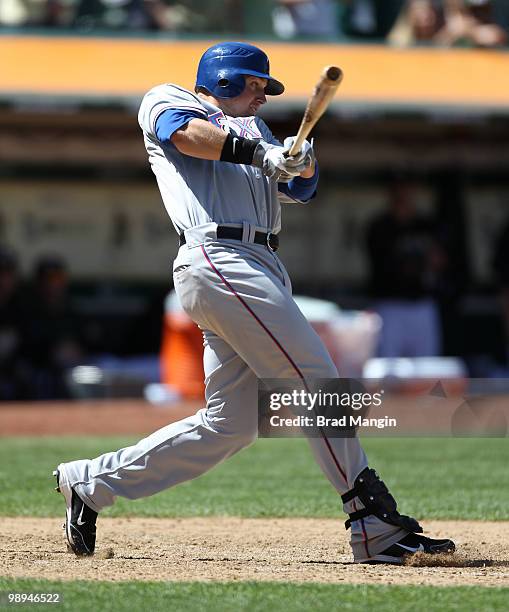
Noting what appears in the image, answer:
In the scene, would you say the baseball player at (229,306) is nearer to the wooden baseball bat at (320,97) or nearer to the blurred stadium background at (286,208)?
the wooden baseball bat at (320,97)

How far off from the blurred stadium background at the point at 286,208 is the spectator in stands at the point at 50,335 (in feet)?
0.06

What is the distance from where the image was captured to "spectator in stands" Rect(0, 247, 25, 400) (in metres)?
11.9

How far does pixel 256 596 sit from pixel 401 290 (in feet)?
28.2

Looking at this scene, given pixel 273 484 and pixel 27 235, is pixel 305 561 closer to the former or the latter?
pixel 273 484

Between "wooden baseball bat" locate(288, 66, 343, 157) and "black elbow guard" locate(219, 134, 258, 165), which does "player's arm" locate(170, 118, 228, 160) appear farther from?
"wooden baseball bat" locate(288, 66, 343, 157)

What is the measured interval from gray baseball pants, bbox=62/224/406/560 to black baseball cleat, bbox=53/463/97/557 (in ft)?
0.13

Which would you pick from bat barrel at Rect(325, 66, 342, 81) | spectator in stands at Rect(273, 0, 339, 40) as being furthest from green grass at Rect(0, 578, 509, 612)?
spectator in stands at Rect(273, 0, 339, 40)

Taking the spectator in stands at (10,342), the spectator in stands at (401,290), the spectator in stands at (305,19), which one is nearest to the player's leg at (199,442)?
the spectator in stands at (10,342)

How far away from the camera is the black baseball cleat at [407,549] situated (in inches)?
176

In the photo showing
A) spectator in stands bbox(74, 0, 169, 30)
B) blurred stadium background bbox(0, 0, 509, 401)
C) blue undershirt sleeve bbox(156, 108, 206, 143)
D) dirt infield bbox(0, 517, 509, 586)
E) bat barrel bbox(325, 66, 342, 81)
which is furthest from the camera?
spectator in stands bbox(74, 0, 169, 30)

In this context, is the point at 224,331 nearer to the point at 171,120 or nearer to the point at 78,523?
the point at 171,120

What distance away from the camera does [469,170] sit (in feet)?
46.8

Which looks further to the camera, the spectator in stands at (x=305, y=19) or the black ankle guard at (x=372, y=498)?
the spectator in stands at (x=305, y=19)

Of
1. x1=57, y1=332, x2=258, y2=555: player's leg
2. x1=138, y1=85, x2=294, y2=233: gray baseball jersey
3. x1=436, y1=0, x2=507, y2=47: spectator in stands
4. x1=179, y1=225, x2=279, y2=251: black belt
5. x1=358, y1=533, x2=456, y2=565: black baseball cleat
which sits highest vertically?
x1=436, y1=0, x2=507, y2=47: spectator in stands
